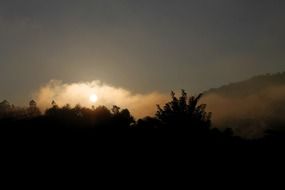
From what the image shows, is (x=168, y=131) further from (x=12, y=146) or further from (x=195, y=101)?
(x=12, y=146)

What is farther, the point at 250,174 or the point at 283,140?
the point at 283,140

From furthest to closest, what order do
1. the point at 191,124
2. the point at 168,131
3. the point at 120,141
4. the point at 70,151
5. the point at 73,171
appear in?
the point at 191,124
the point at 168,131
the point at 120,141
the point at 70,151
the point at 73,171

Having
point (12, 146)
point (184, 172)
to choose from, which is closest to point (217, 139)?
point (184, 172)

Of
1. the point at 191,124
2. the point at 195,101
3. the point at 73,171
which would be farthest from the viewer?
the point at 195,101

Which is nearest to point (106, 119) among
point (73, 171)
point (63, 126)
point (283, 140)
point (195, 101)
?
point (63, 126)

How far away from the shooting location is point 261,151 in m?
67.0

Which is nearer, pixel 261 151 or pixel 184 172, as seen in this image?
pixel 184 172

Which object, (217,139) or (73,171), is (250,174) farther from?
(73,171)

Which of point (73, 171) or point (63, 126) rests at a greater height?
point (63, 126)

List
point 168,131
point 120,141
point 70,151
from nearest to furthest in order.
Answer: point 70,151, point 120,141, point 168,131

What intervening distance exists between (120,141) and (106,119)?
1458 centimetres

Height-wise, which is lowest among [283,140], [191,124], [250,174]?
[250,174]

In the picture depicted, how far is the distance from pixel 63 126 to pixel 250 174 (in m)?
29.2

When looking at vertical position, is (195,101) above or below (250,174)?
above
